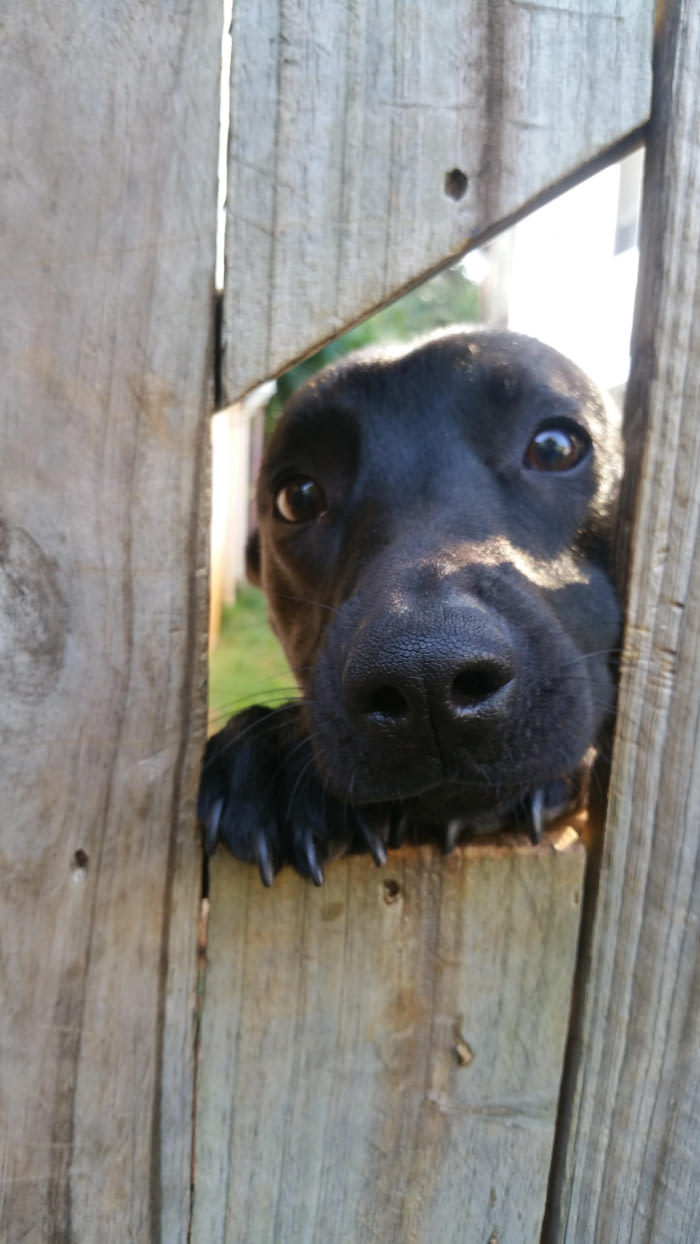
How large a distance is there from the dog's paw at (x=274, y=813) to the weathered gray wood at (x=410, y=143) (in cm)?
73

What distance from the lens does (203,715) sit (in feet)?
4.50

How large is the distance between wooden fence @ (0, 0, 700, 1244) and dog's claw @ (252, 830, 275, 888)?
1.7 inches

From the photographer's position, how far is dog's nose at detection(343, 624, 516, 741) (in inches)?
51.9

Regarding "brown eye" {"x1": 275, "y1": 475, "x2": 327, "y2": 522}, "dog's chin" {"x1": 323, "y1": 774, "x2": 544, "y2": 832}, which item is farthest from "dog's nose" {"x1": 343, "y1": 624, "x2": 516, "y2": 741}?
"brown eye" {"x1": 275, "y1": 475, "x2": 327, "y2": 522}

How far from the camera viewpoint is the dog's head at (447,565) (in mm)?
1392

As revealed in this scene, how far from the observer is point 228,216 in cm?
128

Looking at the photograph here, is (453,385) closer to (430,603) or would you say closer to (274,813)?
(430,603)

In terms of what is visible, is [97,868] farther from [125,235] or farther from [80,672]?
[125,235]

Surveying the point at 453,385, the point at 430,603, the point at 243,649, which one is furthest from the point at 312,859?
the point at 243,649

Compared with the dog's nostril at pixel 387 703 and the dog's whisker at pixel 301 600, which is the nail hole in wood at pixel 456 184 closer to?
the dog's nostril at pixel 387 703

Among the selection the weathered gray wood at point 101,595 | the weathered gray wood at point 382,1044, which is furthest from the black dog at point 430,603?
the weathered gray wood at point 101,595

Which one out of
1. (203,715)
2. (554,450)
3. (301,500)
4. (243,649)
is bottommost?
(243,649)

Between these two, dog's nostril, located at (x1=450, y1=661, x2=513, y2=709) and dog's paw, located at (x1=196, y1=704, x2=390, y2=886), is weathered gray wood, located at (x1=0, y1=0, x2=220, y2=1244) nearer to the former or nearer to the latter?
dog's paw, located at (x1=196, y1=704, x2=390, y2=886)

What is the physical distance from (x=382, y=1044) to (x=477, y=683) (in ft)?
1.98
